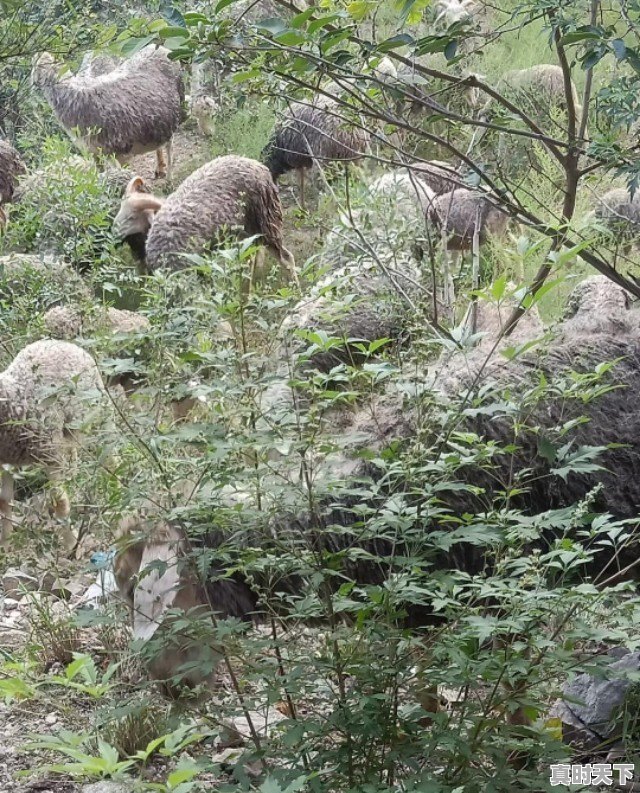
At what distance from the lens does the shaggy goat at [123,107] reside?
296 inches

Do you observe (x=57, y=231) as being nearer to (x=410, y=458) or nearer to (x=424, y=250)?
(x=424, y=250)

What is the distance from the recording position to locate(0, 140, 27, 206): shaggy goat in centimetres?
696

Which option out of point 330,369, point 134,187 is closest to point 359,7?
point 330,369

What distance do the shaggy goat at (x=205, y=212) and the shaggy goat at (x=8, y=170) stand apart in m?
1.17

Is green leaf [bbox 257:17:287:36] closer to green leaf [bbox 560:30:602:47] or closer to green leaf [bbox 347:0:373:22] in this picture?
green leaf [bbox 347:0:373:22]

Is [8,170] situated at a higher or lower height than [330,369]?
higher

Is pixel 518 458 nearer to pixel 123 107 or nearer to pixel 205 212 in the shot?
pixel 205 212

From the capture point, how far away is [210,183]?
5.95 m

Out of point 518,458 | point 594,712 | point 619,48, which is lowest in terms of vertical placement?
point 594,712

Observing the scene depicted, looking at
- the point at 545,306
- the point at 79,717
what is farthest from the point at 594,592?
the point at 545,306

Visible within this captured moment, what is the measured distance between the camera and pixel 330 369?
10.3 ft

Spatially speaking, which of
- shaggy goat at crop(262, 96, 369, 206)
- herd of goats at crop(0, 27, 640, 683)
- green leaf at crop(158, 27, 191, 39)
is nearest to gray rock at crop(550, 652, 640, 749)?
herd of goats at crop(0, 27, 640, 683)

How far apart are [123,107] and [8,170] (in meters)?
1.04

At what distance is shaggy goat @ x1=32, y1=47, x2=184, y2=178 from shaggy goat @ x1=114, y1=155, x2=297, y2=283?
4.70 feet
